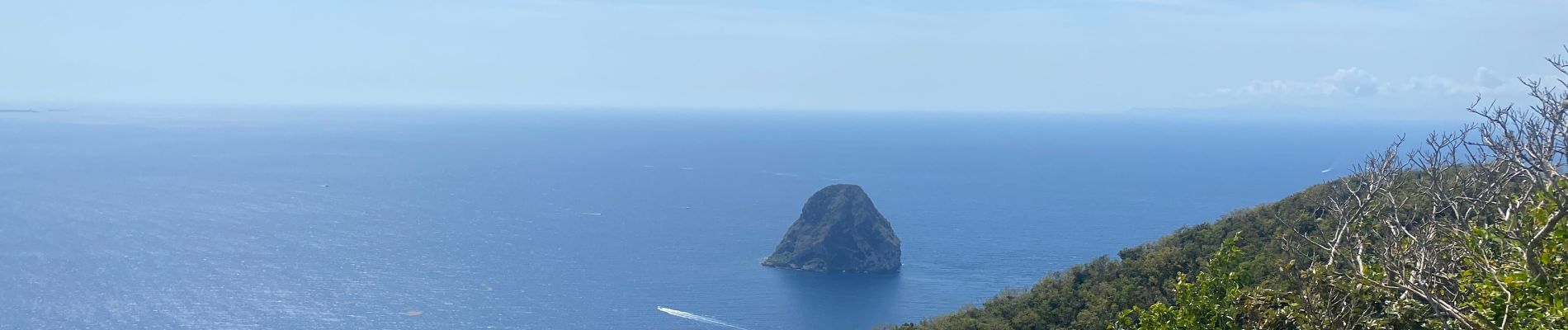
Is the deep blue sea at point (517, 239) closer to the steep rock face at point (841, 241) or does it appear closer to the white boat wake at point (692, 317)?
the white boat wake at point (692, 317)

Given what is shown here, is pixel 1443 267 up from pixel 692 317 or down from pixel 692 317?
up

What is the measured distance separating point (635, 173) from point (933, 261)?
80.7m

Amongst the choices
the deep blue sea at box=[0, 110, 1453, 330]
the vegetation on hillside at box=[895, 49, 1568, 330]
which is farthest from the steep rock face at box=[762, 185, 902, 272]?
the vegetation on hillside at box=[895, 49, 1568, 330]

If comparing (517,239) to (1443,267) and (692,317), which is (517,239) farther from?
(1443,267)

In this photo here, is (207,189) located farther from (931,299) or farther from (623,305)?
(931,299)

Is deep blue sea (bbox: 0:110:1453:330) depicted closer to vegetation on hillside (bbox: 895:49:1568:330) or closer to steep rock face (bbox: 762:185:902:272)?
steep rock face (bbox: 762:185:902:272)

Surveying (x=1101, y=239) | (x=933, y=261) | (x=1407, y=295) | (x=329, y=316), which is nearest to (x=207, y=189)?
(x=329, y=316)

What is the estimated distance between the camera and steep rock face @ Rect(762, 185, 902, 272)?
276 feet

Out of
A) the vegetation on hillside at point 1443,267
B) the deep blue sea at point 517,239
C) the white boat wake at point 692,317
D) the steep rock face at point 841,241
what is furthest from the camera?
the steep rock face at point 841,241

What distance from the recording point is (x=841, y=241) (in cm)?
8531

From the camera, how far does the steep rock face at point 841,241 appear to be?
8419 centimetres

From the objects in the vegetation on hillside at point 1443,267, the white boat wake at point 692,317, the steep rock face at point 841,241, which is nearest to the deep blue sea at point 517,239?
the white boat wake at point 692,317

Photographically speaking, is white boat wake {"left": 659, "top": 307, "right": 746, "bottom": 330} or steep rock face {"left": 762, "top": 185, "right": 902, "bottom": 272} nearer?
white boat wake {"left": 659, "top": 307, "right": 746, "bottom": 330}

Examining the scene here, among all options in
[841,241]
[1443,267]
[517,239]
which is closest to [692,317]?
[841,241]
